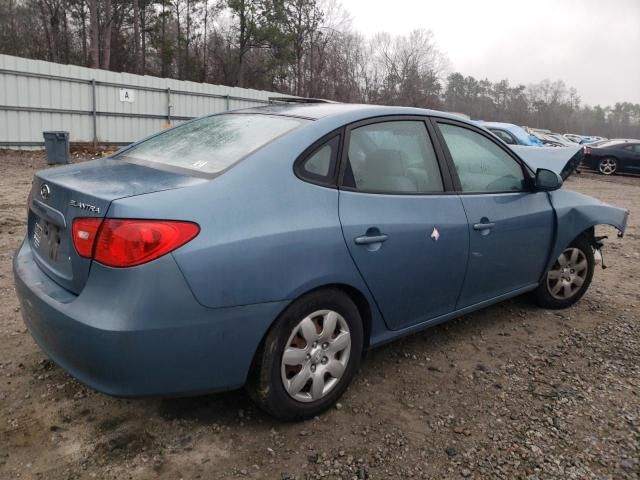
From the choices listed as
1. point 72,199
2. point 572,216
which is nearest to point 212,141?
point 72,199

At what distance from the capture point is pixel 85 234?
6.87ft

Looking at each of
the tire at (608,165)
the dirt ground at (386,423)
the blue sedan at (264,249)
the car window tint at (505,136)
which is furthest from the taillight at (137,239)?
the tire at (608,165)

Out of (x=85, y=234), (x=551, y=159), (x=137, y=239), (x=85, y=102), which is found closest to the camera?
(x=137, y=239)

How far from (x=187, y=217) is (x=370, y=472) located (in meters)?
1.32

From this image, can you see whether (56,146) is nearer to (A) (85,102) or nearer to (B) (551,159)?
(A) (85,102)

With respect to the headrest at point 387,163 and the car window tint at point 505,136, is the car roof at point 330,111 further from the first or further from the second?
the car window tint at point 505,136

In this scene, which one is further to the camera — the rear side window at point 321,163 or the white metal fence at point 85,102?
the white metal fence at point 85,102

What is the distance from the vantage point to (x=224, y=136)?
9.06 ft

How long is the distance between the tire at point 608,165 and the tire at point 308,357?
21.0 meters

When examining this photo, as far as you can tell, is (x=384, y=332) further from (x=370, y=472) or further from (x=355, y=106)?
(x=355, y=106)

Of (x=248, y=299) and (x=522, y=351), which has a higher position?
(x=248, y=299)

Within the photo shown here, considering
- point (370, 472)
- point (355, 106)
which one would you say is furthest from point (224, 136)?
point (370, 472)

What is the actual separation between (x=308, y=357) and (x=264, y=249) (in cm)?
61

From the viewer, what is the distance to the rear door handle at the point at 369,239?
252 cm
